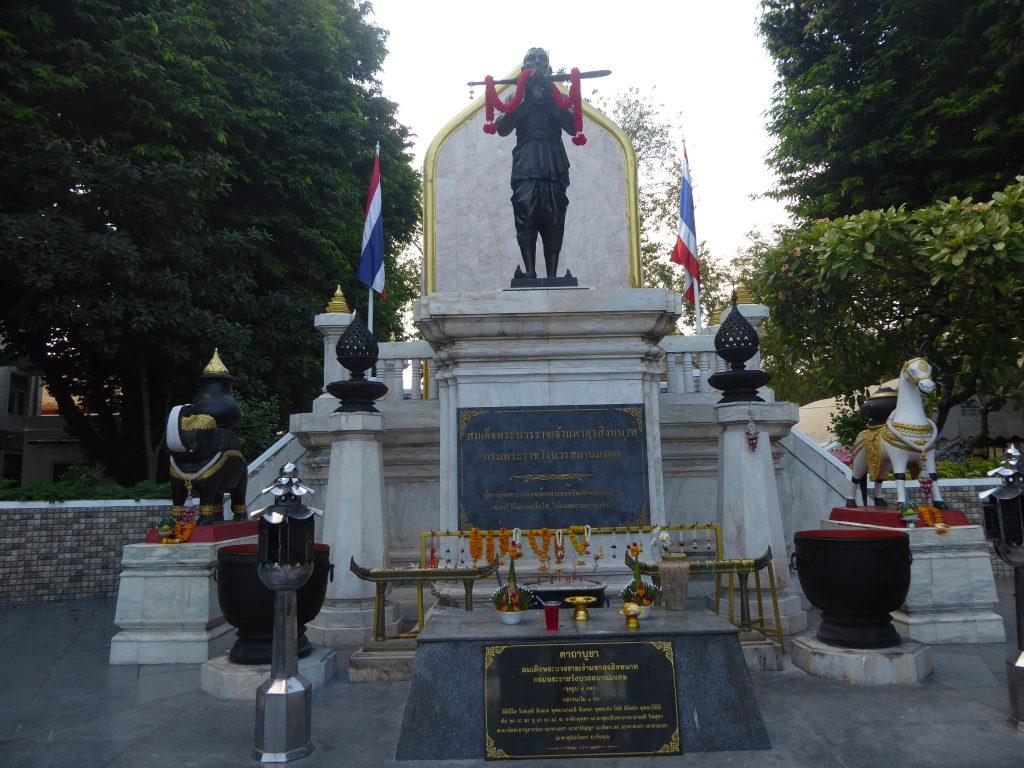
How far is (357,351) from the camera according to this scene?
27.3 ft

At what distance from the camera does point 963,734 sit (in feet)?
15.9

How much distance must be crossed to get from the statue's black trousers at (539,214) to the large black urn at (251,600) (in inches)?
183

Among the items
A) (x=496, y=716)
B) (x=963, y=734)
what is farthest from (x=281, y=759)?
(x=963, y=734)

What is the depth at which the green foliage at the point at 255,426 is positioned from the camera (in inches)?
642

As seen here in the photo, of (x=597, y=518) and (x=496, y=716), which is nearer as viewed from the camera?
(x=496, y=716)

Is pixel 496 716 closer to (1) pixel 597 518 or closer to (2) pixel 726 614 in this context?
(1) pixel 597 518

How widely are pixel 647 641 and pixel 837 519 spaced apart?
504cm

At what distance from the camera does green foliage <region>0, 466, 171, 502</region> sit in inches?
463

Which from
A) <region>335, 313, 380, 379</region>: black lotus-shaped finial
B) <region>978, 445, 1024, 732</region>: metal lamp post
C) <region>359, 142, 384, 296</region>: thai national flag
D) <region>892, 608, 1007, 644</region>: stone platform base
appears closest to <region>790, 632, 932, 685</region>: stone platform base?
<region>978, 445, 1024, 732</region>: metal lamp post

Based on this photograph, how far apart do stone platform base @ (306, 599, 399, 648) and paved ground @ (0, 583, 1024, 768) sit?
108 cm

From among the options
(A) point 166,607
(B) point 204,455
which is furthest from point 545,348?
(A) point 166,607

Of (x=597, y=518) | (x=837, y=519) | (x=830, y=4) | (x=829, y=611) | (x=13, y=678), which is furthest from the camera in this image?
(x=830, y=4)

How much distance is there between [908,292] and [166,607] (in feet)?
48.2

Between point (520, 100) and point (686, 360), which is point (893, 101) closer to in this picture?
point (686, 360)
